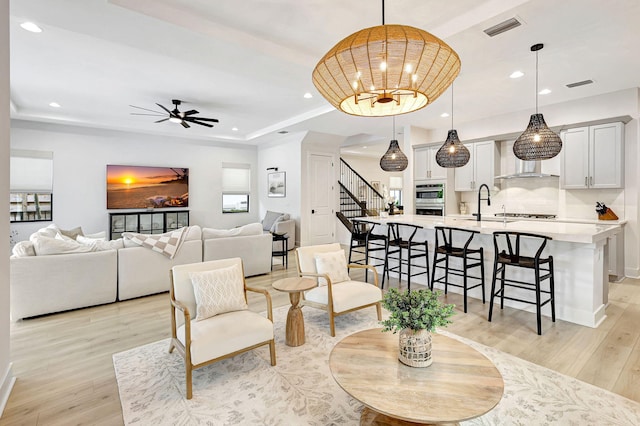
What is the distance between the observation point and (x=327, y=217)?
8.59 meters

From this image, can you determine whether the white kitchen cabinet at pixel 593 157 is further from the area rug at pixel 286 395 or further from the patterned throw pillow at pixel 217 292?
the patterned throw pillow at pixel 217 292

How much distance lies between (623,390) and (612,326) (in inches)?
53.8

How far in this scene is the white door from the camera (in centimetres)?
824

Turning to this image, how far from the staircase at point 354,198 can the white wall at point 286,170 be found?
4.48 ft

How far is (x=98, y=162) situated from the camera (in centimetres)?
729

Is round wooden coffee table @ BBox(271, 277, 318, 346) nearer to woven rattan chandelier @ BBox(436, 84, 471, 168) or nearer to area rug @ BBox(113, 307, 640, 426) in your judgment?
area rug @ BBox(113, 307, 640, 426)

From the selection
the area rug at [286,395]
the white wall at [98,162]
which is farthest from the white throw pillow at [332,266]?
the white wall at [98,162]

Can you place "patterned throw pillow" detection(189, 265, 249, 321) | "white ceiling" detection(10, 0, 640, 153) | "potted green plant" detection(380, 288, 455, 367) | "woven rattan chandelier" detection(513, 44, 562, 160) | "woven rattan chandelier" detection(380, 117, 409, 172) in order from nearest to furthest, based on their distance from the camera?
1. "potted green plant" detection(380, 288, 455, 367)
2. "patterned throw pillow" detection(189, 265, 249, 321)
3. "white ceiling" detection(10, 0, 640, 153)
4. "woven rattan chandelier" detection(513, 44, 562, 160)
5. "woven rattan chandelier" detection(380, 117, 409, 172)

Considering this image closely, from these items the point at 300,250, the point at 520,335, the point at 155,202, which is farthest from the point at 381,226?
the point at 155,202

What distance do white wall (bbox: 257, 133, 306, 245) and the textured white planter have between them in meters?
6.25

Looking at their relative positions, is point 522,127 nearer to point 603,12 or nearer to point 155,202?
point 603,12

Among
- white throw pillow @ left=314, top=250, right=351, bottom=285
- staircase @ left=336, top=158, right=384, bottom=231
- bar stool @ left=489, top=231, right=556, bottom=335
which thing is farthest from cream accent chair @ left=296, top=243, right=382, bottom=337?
staircase @ left=336, top=158, right=384, bottom=231

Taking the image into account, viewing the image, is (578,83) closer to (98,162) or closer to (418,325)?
(418,325)

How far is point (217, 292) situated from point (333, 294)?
1159 mm
